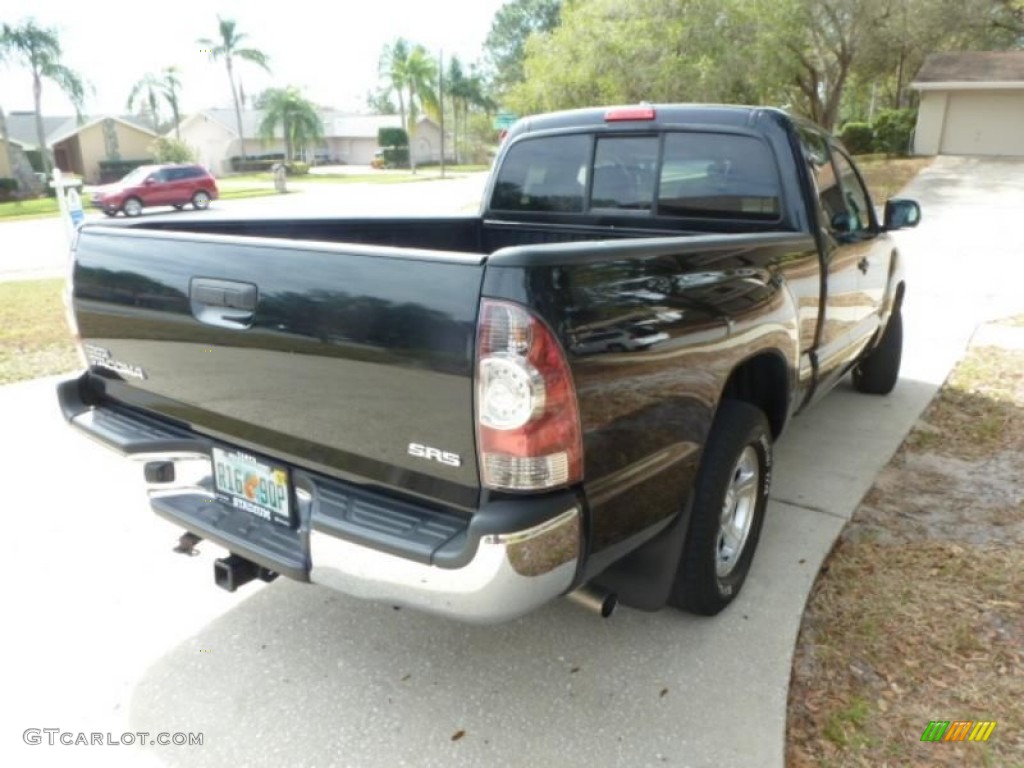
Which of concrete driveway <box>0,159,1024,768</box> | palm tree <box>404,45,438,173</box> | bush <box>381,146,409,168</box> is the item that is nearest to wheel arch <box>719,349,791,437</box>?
concrete driveway <box>0,159,1024,768</box>

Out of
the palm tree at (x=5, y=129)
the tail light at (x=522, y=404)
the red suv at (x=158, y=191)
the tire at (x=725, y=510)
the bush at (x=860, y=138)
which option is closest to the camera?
the tail light at (x=522, y=404)

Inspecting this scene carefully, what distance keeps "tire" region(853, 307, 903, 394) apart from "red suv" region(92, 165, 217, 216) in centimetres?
2612

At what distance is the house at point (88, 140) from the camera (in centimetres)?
5294

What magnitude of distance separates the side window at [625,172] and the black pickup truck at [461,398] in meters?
0.58

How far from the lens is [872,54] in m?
30.0

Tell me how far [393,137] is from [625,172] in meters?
63.2

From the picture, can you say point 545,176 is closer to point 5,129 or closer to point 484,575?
point 484,575

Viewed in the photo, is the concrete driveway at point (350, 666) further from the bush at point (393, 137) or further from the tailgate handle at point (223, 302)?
the bush at point (393, 137)

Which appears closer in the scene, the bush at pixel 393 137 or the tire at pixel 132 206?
the tire at pixel 132 206

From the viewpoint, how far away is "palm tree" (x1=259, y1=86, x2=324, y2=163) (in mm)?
55719

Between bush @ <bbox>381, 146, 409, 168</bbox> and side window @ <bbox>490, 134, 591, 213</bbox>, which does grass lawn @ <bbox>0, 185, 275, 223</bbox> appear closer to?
bush @ <bbox>381, 146, 409, 168</bbox>

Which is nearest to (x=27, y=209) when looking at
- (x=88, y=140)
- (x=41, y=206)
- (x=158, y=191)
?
(x=41, y=206)

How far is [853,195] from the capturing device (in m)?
4.57

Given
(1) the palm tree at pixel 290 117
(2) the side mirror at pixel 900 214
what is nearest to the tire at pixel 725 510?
(2) the side mirror at pixel 900 214
